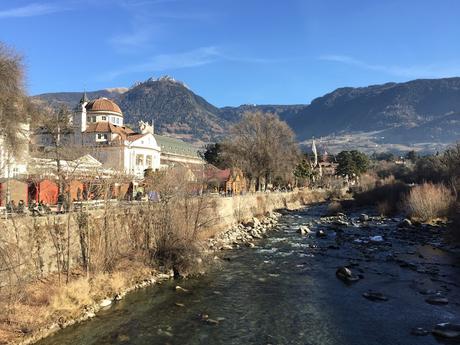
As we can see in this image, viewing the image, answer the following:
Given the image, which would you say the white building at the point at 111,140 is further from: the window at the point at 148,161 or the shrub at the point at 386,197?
the shrub at the point at 386,197

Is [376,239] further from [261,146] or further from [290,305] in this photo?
[261,146]

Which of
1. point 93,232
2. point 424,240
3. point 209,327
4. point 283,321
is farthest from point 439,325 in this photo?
point 424,240

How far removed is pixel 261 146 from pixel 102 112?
1448 inches

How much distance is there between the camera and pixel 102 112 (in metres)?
93.1

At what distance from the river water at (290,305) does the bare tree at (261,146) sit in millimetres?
40701

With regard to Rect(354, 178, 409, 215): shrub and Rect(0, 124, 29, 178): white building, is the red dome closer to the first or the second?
Rect(354, 178, 409, 215): shrub

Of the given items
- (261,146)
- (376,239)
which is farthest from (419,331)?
(261,146)

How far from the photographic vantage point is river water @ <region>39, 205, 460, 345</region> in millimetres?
19016

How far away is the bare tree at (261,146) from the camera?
77250 mm

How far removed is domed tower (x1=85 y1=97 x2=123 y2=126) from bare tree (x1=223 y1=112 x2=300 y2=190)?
96.0ft

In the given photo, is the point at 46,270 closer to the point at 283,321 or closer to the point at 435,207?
the point at 283,321

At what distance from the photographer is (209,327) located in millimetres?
20141

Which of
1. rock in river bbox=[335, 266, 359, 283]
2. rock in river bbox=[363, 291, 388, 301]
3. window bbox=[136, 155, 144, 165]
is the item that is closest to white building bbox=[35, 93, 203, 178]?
window bbox=[136, 155, 144, 165]

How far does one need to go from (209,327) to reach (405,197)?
5010 centimetres
